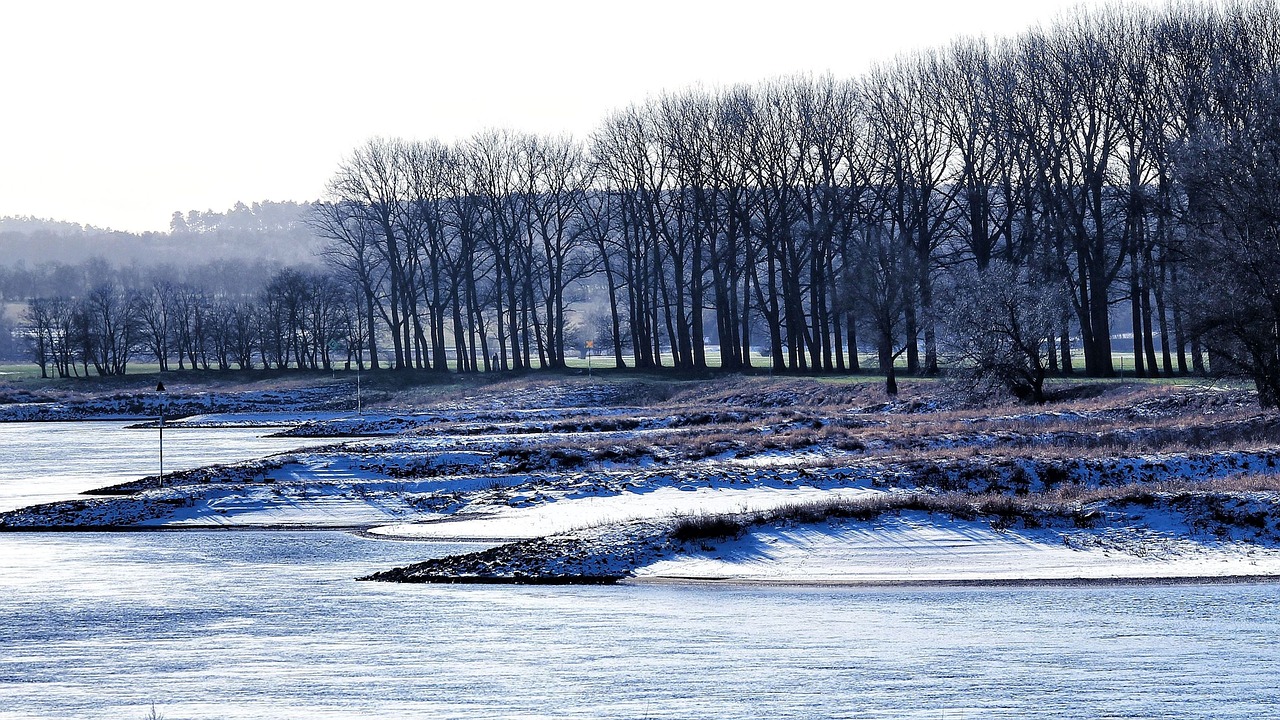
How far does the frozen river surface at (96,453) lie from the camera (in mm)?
37312

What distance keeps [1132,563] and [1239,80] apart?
4264cm

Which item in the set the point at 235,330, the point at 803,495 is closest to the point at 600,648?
the point at 803,495

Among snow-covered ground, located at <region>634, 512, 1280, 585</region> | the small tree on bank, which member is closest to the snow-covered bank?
snow-covered ground, located at <region>634, 512, 1280, 585</region>

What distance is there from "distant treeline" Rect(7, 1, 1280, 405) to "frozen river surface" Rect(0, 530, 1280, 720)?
27858 millimetres

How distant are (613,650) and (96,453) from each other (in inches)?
1616

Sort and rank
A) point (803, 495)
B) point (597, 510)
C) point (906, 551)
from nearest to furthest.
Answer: point (906, 551) → point (597, 510) → point (803, 495)

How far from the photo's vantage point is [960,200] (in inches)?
3059

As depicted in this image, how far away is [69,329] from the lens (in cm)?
13588

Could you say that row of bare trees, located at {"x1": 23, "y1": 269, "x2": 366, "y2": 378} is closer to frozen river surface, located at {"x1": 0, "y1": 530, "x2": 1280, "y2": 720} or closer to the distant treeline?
the distant treeline

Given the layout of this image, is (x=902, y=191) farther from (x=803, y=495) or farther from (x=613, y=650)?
(x=613, y=650)

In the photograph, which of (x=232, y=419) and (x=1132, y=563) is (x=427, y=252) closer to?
(x=232, y=419)

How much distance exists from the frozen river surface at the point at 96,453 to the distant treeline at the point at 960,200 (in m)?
28.2

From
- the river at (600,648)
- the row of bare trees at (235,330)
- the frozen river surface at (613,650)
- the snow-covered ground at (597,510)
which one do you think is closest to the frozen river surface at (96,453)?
Result: the snow-covered ground at (597,510)

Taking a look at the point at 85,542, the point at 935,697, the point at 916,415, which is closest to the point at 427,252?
the point at 916,415
